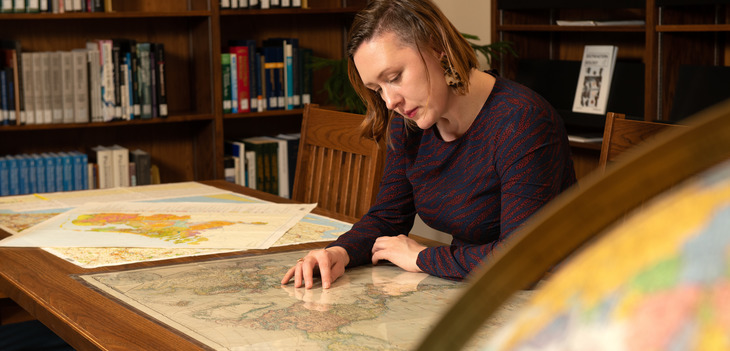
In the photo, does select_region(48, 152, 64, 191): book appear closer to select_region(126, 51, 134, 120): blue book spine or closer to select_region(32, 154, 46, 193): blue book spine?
select_region(32, 154, 46, 193): blue book spine

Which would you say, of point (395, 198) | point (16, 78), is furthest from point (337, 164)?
point (16, 78)

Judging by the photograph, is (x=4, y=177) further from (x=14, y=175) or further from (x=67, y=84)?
(x=67, y=84)

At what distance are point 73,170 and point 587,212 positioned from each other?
333cm

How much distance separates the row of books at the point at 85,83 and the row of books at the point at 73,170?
0.53 ft

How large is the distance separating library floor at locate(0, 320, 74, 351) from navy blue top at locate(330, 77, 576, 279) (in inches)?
26.8

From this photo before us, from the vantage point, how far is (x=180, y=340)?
3.15ft

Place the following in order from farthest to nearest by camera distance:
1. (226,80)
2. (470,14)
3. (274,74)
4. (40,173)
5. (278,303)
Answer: (470,14), (274,74), (226,80), (40,173), (278,303)

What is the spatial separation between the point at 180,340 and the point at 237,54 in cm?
271

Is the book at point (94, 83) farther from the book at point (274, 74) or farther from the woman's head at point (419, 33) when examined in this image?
the woman's head at point (419, 33)

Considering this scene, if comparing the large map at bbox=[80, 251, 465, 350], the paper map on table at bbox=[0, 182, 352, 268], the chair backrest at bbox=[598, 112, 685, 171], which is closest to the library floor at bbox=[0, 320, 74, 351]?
the paper map on table at bbox=[0, 182, 352, 268]

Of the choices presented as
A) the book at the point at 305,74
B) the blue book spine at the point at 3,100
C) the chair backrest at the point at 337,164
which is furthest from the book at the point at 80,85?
the chair backrest at the point at 337,164

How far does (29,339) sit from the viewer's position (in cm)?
168

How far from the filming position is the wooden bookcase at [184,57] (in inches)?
132

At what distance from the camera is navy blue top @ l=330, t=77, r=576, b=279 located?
1269 millimetres
